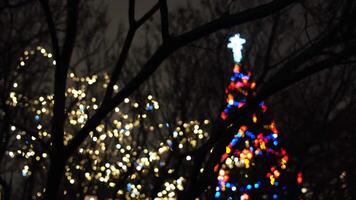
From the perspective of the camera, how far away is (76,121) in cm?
1488

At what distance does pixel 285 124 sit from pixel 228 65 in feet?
8.18

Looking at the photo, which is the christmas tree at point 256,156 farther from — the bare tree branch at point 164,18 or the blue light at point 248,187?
the bare tree branch at point 164,18

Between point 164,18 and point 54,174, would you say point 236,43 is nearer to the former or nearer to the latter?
point 54,174

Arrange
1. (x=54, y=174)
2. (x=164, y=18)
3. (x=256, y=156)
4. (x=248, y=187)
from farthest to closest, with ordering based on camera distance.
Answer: (x=256, y=156) → (x=248, y=187) → (x=54, y=174) → (x=164, y=18)

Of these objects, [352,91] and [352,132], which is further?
[352,132]

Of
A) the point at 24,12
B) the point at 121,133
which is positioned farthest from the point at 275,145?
the point at 24,12

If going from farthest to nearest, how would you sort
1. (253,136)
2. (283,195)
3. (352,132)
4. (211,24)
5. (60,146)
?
(352,132) → (283,195) → (253,136) → (60,146) → (211,24)

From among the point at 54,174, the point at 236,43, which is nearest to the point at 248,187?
the point at 236,43

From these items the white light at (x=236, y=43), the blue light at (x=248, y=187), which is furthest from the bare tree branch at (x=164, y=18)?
the blue light at (x=248, y=187)

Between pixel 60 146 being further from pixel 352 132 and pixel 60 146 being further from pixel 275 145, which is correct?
pixel 352 132

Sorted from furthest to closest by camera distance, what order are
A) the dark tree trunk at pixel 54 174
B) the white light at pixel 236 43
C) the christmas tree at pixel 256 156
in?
the white light at pixel 236 43, the christmas tree at pixel 256 156, the dark tree trunk at pixel 54 174

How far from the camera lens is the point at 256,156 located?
45.2 ft

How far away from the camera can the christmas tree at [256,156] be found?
37.9ft

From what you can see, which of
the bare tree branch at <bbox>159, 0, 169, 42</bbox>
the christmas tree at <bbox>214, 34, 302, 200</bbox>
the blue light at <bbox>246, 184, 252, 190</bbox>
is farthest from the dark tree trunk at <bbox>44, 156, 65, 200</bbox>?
the blue light at <bbox>246, 184, 252, 190</bbox>
